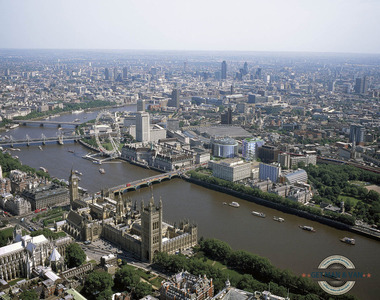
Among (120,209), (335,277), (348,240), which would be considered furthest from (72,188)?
(335,277)

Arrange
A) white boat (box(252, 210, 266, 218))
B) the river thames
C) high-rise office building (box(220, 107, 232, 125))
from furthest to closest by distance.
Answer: high-rise office building (box(220, 107, 232, 125)), white boat (box(252, 210, 266, 218)), the river thames

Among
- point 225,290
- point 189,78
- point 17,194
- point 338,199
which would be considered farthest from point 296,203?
point 189,78

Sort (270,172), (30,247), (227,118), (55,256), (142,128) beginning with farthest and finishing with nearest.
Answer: (227,118) → (142,128) → (270,172) → (30,247) → (55,256)

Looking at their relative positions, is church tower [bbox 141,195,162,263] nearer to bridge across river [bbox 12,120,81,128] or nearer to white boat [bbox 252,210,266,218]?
white boat [bbox 252,210,266,218]

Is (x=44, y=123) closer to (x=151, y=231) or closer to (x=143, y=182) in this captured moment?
(x=143, y=182)

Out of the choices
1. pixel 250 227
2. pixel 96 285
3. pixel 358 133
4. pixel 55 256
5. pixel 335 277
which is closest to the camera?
pixel 335 277

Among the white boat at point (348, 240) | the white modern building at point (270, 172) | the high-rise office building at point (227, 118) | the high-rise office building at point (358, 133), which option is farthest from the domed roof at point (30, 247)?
the high-rise office building at point (227, 118)

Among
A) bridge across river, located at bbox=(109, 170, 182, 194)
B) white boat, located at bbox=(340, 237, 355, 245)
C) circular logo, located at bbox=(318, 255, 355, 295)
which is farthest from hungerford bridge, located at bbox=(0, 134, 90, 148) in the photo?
circular logo, located at bbox=(318, 255, 355, 295)
